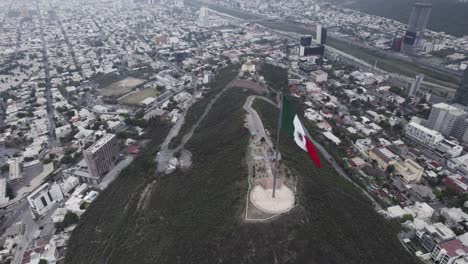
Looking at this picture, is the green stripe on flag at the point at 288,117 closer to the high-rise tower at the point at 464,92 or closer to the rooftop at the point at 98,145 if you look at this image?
the rooftop at the point at 98,145

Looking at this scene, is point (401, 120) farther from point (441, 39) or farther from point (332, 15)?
point (332, 15)

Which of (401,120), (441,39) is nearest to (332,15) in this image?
(441,39)

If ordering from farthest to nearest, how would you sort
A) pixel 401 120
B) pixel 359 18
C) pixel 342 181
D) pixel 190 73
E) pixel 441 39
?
pixel 359 18
pixel 441 39
pixel 190 73
pixel 401 120
pixel 342 181

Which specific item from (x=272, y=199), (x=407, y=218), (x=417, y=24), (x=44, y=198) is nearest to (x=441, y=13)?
(x=417, y=24)

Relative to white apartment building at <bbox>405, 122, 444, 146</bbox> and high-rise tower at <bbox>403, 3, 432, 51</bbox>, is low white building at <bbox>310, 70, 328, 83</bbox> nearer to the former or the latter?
white apartment building at <bbox>405, 122, 444, 146</bbox>

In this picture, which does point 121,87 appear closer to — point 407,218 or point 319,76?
point 319,76

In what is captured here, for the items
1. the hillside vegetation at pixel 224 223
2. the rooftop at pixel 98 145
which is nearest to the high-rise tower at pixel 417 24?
the hillside vegetation at pixel 224 223
